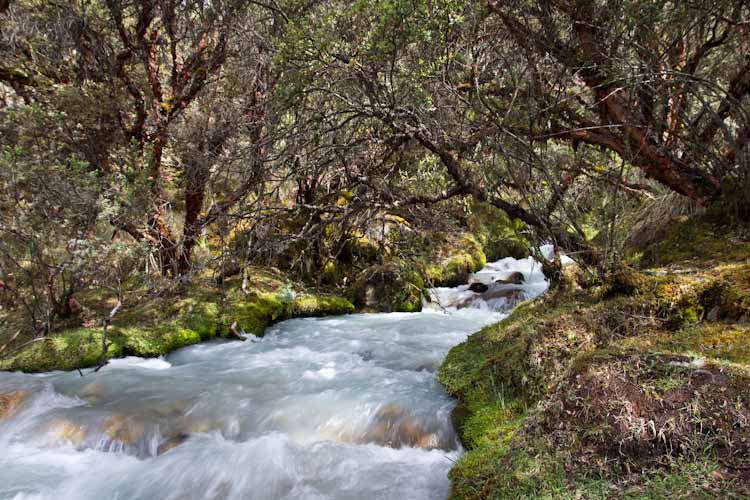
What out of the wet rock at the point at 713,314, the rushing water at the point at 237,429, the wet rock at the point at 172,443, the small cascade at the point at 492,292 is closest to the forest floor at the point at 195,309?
the rushing water at the point at 237,429

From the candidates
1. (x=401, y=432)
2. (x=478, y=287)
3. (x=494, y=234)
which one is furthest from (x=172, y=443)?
(x=494, y=234)

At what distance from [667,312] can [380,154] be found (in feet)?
14.8

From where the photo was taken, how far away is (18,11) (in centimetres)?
647

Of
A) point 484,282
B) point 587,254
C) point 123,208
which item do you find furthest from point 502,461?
point 484,282

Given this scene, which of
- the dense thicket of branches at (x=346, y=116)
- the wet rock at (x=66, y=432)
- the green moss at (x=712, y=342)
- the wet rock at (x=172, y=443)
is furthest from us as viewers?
the dense thicket of branches at (x=346, y=116)

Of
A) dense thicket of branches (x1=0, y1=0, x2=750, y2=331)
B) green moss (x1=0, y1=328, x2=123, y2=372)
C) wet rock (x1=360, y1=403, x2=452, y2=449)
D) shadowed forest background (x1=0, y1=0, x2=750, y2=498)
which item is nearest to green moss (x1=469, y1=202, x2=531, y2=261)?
shadowed forest background (x1=0, y1=0, x2=750, y2=498)

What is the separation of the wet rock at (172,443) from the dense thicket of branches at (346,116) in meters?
2.36

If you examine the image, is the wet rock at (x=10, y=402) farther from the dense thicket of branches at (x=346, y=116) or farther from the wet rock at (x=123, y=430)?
the dense thicket of branches at (x=346, y=116)

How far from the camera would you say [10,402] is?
476 cm

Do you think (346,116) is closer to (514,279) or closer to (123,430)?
(123,430)

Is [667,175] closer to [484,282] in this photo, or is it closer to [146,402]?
[146,402]

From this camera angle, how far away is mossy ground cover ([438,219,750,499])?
191 cm

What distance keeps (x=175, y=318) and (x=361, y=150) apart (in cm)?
472

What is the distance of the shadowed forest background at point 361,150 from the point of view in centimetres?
423
